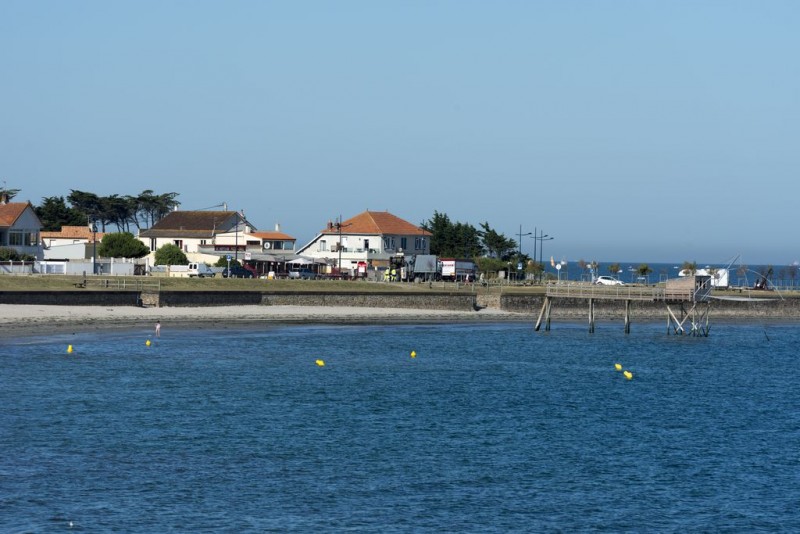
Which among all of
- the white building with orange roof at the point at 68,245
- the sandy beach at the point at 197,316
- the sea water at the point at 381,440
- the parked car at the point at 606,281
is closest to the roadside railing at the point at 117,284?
the sandy beach at the point at 197,316

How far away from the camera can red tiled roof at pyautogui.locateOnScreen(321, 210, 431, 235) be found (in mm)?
139125

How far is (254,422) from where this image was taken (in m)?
42.3

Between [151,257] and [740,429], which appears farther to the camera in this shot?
[151,257]

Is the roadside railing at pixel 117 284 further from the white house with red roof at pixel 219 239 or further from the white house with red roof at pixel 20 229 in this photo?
the white house with red roof at pixel 219 239

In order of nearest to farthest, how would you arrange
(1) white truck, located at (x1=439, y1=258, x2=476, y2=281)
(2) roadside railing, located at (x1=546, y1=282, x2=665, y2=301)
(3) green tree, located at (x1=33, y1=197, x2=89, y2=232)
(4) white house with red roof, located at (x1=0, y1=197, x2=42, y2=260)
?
(2) roadside railing, located at (x1=546, y1=282, x2=665, y2=301) < (4) white house with red roof, located at (x1=0, y1=197, x2=42, y2=260) < (1) white truck, located at (x1=439, y1=258, x2=476, y2=281) < (3) green tree, located at (x1=33, y1=197, x2=89, y2=232)

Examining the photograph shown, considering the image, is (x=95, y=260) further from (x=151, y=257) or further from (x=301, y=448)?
(x=301, y=448)

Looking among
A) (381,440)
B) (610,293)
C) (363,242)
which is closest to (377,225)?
(363,242)

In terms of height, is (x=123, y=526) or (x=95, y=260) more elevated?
(x=95, y=260)

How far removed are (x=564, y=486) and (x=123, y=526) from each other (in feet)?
→ 44.6

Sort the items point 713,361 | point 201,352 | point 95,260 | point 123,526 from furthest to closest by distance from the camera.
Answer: point 95,260 < point 713,361 < point 201,352 < point 123,526

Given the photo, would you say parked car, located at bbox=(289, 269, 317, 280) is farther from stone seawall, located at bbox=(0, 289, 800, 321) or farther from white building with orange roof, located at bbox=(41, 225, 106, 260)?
white building with orange roof, located at bbox=(41, 225, 106, 260)

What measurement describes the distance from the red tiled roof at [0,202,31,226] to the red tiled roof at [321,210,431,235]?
3862 cm

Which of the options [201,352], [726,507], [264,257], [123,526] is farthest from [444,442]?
[264,257]

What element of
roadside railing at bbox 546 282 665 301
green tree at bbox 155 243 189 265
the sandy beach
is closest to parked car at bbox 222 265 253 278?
green tree at bbox 155 243 189 265
